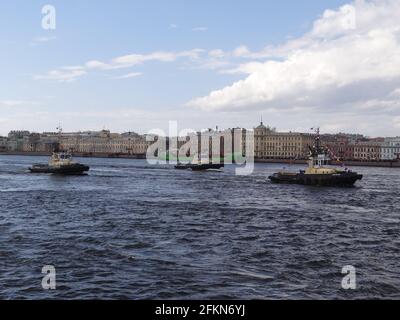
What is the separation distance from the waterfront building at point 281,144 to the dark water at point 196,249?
131822 millimetres

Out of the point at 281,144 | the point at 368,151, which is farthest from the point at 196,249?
the point at 281,144

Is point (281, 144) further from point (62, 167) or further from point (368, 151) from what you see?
point (62, 167)

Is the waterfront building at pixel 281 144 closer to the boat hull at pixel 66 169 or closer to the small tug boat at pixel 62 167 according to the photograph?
the small tug boat at pixel 62 167

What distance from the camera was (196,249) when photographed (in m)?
17.2

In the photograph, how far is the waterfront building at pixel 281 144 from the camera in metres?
162

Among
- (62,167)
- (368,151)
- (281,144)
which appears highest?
(281,144)

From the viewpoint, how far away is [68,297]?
11.7 meters

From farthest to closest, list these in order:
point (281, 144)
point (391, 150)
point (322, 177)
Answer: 1. point (281, 144)
2. point (391, 150)
3. point (322, 177)

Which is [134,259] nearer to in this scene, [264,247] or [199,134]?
[264,247]

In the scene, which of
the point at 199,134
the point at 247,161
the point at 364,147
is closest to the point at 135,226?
the point at 247,161

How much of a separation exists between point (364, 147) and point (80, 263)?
14896 centimetres

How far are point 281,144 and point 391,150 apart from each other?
32795mm

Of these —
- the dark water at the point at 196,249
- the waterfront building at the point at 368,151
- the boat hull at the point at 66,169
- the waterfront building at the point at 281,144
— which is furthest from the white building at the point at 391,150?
the dark water at the point at 196,249

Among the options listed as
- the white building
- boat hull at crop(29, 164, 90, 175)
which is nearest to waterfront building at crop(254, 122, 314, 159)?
the white building
